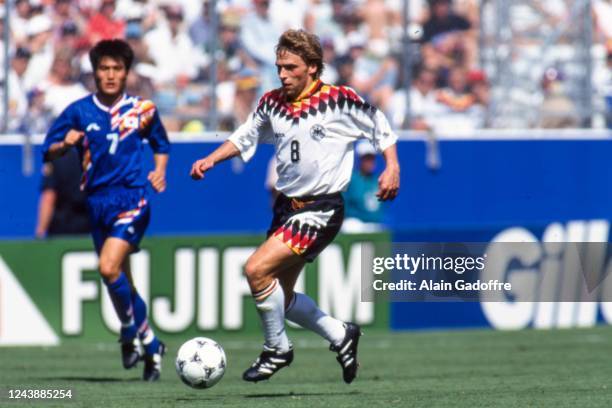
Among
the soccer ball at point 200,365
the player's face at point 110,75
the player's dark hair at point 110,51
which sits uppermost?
the player's dark hair at point 110,51

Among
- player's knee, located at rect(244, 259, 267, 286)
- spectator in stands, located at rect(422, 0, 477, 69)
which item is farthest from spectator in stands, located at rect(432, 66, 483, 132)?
player's knee, located at rect(244, 259, 267, 286)

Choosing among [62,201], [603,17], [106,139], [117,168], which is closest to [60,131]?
[106,139]

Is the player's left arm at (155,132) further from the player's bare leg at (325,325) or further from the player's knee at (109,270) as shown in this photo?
the player's bare leg at (325,325)

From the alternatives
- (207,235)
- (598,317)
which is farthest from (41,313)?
(598,317)

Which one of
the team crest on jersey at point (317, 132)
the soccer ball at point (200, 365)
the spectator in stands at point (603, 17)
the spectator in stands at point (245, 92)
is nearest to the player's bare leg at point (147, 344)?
the soccer ball at point (200, 365)

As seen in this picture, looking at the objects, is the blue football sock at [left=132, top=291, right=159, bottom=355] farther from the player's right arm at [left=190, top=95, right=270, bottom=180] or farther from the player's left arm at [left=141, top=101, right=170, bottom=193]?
the player's right arm at [left=190, top=95, right=270, bottom=180]

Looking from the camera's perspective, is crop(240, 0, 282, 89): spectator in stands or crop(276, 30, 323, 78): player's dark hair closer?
crop(276, 30, 323, 78): player's dark hair

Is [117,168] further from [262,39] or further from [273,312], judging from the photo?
[262,39]

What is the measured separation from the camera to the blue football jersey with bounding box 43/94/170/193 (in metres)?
10.3

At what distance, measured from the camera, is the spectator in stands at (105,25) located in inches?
618

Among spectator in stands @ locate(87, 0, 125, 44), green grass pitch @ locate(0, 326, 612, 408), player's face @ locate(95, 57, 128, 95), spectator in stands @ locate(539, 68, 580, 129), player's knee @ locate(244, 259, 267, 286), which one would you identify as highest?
spectator in stands @ locate(87, 0, 125, 44)

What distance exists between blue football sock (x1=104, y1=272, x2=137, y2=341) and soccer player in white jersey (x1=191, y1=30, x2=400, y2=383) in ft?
5.46

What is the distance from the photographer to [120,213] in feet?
33.8

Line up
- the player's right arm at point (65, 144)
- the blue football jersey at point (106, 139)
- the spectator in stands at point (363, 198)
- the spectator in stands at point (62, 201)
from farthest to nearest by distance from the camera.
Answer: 1. the spectator in stands at point (363, 198)
2. the spectator in stands at point (62, 201)
3. the blue football jersey at point (106, 139)
4. the player's right arm at point (65, 144)
